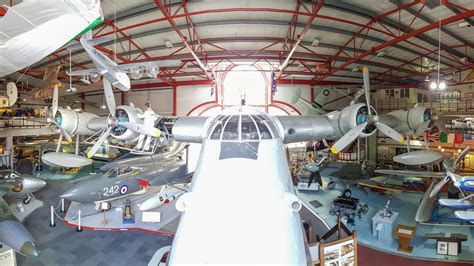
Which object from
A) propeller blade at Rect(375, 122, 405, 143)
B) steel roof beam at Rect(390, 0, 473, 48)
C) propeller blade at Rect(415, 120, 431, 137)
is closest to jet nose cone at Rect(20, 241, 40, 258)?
propeller blade at Rect(375, 122, 405, 143)

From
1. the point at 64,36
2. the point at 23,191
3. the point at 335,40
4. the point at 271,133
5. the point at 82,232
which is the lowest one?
the point at 82,232

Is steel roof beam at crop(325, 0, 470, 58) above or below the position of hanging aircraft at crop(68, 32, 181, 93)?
above

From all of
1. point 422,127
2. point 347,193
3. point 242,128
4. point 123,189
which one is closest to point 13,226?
point 123,189

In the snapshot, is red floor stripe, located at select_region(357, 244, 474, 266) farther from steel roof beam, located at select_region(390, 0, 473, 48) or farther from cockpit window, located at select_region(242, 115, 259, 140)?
steel roof beam, located at select_region(390, 0, 473, 48)

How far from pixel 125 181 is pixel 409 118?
41.9 feet

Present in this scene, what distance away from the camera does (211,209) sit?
11.9 ft

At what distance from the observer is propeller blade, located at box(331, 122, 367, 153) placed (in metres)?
8.09

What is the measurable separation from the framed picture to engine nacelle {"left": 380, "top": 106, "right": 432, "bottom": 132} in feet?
14.8

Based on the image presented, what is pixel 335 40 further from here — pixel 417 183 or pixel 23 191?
pixel 23 191

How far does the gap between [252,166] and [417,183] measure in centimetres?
1543

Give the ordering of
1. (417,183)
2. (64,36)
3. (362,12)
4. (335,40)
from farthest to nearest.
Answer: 1. (417,183)
2. (335,40)
3. (362,12)
4. (64,36)

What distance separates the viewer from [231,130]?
5.17m

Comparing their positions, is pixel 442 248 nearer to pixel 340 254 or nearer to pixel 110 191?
pixel 340 254

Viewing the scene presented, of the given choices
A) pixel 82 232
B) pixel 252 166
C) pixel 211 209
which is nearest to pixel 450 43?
pixel 252 166
